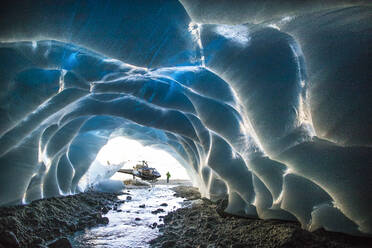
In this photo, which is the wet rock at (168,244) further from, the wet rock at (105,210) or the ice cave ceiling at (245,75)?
the wet rock at (105,210)

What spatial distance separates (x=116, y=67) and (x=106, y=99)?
12.0 ft

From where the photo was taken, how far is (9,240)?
17.1 ft

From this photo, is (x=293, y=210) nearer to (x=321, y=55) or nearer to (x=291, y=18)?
(x=321, y=55)

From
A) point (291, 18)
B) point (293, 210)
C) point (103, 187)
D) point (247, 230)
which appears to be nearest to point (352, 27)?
point (291, 18)

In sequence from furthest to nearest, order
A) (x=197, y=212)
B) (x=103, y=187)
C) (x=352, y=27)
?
(x=103, y=187), (x=197, y=212), (x=352, y=27)

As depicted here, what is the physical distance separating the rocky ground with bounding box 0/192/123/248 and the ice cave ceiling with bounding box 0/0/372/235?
4.18 ft

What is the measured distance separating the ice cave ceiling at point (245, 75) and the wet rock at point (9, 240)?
2799 mm

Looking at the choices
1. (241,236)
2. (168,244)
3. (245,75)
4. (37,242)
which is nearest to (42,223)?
(37,242)

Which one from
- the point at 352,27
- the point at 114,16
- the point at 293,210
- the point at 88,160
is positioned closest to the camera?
the point at 352,27

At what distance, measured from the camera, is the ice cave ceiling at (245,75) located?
378cm

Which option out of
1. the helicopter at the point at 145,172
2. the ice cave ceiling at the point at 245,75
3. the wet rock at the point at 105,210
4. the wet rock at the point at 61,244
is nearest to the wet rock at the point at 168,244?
the wet rock at the point at 61,244

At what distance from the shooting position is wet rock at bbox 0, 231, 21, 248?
5125 mm

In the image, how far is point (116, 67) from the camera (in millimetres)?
7195

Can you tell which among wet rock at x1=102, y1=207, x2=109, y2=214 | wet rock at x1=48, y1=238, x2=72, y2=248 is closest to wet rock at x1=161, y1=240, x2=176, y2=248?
wet rock at x1=48, y1=238, x2=72, y2=248
